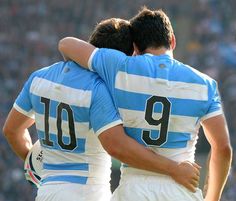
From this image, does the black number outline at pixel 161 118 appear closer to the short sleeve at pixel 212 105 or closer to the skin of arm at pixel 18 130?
the short sleeve at pixel 212 105

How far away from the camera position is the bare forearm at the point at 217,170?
16.7 ft

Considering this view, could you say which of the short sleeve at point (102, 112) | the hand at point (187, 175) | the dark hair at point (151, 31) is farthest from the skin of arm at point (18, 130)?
the hand at point (187, 175)

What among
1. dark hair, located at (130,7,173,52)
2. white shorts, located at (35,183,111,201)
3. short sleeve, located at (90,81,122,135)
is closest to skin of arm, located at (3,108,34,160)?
white shorts, located at (35,183,111,201)

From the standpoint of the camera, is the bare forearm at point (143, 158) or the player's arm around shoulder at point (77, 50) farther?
the player's arm around shoulder at point (77, 50)

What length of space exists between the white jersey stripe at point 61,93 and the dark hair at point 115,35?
295 millimetres

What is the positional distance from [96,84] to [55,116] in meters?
0.31

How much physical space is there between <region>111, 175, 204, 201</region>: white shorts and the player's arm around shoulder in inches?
26.3

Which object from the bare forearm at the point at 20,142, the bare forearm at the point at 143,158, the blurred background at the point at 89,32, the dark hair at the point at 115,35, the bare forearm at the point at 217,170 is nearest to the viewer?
the bare forearm at the point at 143,158

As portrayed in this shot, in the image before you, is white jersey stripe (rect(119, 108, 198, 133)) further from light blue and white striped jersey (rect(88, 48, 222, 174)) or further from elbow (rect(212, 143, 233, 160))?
elbow (rect(212, 143, 233, 160))

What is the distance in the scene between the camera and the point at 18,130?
560cm

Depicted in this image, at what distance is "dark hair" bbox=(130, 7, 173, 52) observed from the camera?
5164mm

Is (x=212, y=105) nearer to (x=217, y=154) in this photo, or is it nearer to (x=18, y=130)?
(x=217, y=154)

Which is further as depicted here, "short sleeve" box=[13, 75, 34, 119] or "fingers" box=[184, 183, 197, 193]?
"short sleeve" box=[13, 75, 34, 119]

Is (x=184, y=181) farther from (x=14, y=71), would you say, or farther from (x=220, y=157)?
(x=14, y=71)
